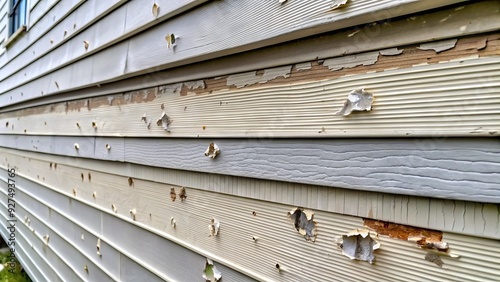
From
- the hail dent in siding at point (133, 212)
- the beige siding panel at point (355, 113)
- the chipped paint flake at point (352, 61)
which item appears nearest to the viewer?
the beige siding panel at point (355, 113)

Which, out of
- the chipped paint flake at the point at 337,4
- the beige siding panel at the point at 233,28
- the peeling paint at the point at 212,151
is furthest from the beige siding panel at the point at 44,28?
the chipped paint flake at the point at 337,4

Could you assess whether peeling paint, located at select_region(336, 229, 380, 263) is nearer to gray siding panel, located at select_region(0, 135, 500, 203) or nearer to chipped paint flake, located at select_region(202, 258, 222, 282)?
gray siding panel, located at select_region(0, 135, 500, 203)

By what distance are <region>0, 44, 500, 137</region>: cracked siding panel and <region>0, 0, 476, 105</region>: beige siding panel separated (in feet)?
0.30

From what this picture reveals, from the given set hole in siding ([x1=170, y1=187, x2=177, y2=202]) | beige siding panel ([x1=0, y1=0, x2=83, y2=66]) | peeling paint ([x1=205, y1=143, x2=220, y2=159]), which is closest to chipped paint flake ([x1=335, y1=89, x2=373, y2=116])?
peeling paint ([x1=205, y1=143, x2=220, y2=159])

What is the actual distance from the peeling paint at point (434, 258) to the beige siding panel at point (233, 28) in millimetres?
456

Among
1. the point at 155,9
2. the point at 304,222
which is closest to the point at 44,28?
the point at 155,9

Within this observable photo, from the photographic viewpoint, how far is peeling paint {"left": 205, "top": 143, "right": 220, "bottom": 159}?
3.86ft

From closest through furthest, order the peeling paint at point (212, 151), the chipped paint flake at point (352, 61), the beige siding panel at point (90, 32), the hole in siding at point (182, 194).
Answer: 1. the chipped paint flake at point (352, 61)
2. the peeling paint at point (212, 151)
3. the hole in siding at point (182, 194)
4. the beige siding panel at point (90, 32)

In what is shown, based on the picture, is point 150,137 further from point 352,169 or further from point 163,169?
point 352,169

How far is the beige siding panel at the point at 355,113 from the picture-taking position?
604mm

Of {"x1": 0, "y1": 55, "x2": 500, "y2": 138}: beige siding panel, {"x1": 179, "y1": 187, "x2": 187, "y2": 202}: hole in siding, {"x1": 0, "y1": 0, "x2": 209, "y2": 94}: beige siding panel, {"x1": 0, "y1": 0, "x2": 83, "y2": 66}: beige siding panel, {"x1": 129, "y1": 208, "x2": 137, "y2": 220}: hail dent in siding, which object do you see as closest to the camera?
{"x1": 0, "y1": 55, "x2": 500, "y2": 138}: beige siding panel

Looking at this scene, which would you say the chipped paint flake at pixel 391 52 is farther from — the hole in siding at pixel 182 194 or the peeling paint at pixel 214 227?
the hole in siding at pixel 182 194

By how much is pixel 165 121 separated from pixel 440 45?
104cm

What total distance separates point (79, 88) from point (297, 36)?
179 centimetres
